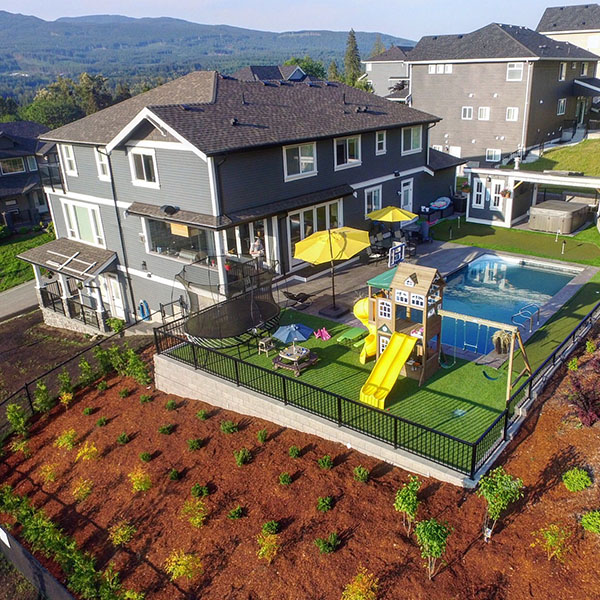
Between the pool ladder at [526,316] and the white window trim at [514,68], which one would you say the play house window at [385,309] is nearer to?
the pool ladder at [526,316]

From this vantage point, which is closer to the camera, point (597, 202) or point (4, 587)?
point (4, 587)

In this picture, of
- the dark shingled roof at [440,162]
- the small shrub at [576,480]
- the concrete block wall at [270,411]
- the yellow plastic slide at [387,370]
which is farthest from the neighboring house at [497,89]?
the small shrub at [576,480]

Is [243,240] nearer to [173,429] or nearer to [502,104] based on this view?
[173,429]

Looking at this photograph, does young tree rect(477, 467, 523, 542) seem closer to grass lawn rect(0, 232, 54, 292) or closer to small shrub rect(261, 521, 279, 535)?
small shrub rect(261, 521, 279, 535)

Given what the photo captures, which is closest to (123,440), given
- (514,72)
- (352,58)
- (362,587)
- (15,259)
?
(362,587)

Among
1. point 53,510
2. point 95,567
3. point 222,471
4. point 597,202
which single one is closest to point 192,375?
point 222,471

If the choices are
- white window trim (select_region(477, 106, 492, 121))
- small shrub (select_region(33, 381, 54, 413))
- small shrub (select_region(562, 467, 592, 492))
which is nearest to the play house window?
small shrub (select_region(562, 467, 592, 492))

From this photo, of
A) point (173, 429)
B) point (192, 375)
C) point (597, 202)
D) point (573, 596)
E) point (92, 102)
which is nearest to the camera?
point (573, 596)
